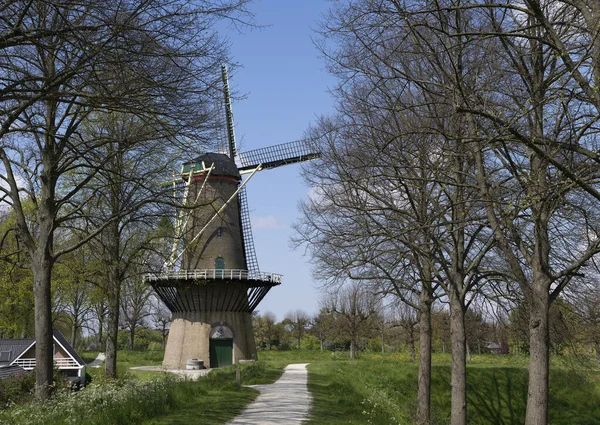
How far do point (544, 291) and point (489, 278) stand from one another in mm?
3696

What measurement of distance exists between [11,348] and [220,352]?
11318 mm

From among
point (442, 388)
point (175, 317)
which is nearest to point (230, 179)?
point (175, 317)

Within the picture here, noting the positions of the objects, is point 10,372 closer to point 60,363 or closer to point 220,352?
point 60,363

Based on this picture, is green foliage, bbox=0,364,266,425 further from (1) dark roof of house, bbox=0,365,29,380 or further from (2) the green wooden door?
(2) the green wooden door

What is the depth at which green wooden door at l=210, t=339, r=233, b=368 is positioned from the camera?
1380 inches

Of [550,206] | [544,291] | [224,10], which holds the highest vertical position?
[224,10]

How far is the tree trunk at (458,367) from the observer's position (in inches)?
497

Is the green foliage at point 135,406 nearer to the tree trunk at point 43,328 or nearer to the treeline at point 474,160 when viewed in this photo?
the tree trunk at point 43,328

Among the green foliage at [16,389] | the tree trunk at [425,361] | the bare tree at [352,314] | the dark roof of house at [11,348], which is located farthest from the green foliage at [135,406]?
the bare tree at [352,314]

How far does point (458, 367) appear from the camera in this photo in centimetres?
1288

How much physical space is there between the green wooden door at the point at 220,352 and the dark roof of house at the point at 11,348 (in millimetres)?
10176

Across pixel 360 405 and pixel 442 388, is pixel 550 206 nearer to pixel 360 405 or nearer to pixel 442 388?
pixel 360 405

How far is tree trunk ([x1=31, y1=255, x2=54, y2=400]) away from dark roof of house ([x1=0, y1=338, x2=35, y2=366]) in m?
18.1

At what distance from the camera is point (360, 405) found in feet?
49.9
